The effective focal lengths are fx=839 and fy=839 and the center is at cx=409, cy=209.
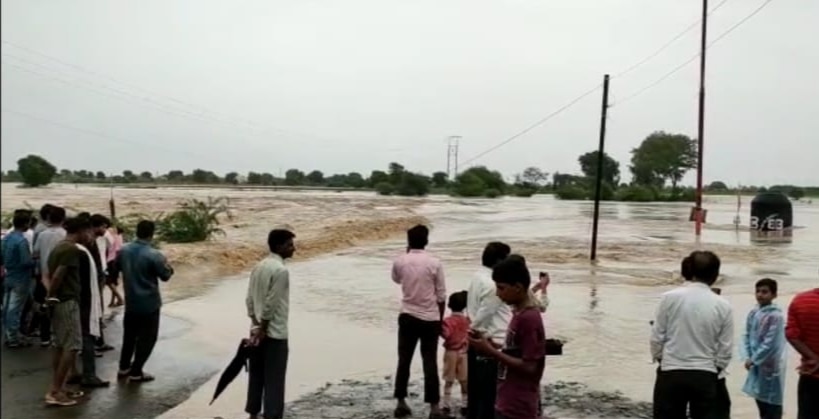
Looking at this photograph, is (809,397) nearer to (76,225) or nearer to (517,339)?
(517,339)

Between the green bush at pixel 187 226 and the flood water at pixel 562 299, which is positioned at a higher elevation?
the green bush at pixel 187 226

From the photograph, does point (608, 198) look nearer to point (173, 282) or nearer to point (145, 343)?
point (173, 282)

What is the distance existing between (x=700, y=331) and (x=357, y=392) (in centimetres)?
472

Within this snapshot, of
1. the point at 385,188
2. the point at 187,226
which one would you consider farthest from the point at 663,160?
the point at 187,226

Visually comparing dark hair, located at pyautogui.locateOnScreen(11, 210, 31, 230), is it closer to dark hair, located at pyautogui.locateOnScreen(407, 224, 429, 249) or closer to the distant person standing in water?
the distant person standing in water

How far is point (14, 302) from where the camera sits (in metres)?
9.99

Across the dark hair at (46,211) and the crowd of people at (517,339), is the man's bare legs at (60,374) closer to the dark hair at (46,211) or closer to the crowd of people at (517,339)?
the crowd of people at (517,339)

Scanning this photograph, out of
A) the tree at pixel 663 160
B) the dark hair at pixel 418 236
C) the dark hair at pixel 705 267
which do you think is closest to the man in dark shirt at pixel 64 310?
Answer: the dark hair at pixel 418 236

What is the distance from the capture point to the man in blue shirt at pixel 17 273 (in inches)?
381

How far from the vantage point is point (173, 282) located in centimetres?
2006

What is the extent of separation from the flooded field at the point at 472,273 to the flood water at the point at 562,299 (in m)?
0.03

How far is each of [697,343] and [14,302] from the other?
812 cm

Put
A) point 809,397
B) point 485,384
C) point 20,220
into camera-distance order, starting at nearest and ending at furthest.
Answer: point 809,397
point 485,384
point 20,220

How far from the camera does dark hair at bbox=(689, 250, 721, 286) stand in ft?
16.5
